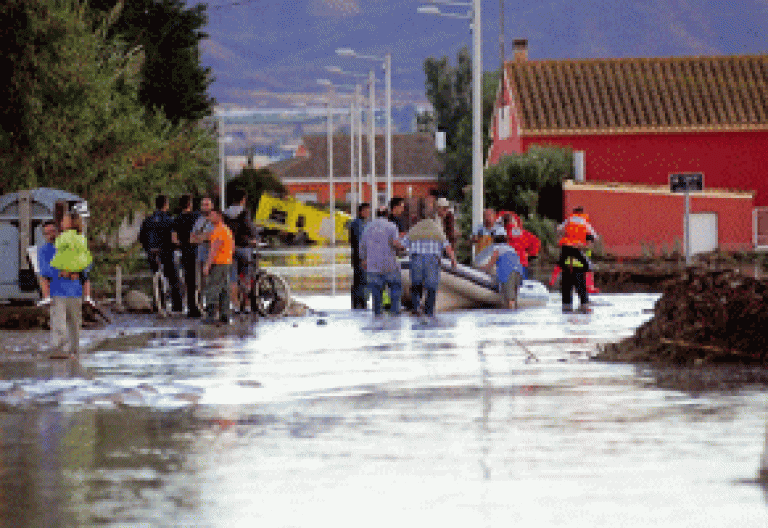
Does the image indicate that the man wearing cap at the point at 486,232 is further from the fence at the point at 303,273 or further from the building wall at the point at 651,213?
the building wall at the point at 651,213

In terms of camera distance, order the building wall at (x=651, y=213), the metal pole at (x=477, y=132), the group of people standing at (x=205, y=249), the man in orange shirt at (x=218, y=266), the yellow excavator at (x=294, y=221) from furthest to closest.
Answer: the yellow excavator at (x=294, y=221) → the building wall at (x=651, y=213) → the metal pole at (x=477, y=132) → the group of people standing at (x=205, y=249) → the man in orange shirt at (x=218, y=266)

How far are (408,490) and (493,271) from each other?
68.8ft

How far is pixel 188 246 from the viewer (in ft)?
91.3

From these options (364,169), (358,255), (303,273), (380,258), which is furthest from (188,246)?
(364,169)

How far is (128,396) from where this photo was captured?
1614cm

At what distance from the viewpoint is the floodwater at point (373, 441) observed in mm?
9859

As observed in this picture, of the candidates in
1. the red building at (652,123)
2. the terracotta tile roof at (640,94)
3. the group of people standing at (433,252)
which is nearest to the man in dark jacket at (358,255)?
the group of people standing at (433,252)

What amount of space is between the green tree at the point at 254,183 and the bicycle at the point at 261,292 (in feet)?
239

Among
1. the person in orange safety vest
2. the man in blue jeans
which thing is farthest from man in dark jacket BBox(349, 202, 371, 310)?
the person in orange safety vest

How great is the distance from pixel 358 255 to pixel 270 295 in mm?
2495

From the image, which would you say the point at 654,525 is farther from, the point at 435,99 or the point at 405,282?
the point at 435,99

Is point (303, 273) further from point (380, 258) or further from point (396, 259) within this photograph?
point (380, 258)

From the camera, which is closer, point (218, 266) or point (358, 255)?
point (218, 266)

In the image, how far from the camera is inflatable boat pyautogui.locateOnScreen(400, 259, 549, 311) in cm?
3070
